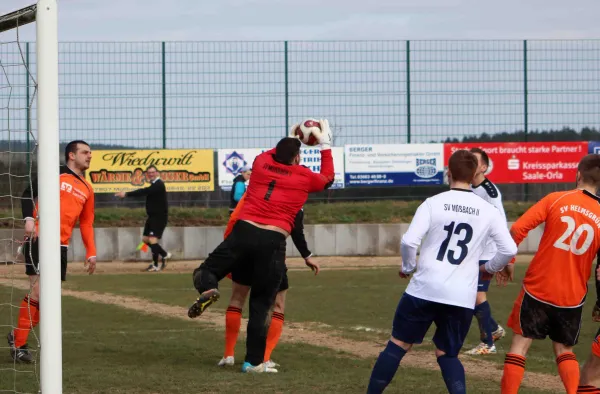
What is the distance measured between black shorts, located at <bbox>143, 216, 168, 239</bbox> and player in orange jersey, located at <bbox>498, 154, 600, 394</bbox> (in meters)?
14.8

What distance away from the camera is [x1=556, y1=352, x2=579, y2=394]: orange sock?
22.4 ft

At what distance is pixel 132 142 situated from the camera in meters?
23.0

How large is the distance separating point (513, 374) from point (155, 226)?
14938 millimetres

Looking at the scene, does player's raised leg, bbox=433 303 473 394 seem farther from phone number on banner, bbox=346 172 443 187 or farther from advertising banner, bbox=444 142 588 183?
advertising banner, bbox=444 142 588 183

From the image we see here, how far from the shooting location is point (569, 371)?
22.5ft

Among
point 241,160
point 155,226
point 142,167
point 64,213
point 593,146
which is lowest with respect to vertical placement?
point 155,226

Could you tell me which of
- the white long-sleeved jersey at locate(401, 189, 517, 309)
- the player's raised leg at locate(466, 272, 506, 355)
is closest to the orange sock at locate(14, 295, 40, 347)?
the white long-sleeved jersey at locate(401, 189, 517, 309)

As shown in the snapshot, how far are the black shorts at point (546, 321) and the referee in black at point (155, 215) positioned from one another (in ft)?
47.3

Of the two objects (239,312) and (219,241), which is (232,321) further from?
(219,241)

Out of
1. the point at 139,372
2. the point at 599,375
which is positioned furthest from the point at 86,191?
the point at 599,375

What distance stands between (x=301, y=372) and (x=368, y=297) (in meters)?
6.44

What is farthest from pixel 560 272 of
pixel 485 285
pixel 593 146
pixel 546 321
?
pixel 593 146

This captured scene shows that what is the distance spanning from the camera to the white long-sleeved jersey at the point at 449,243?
21.5ft

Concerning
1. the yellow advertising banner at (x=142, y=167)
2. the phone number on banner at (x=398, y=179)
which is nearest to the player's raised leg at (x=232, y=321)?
the yellow advertising banner at (x=142, y=167)
